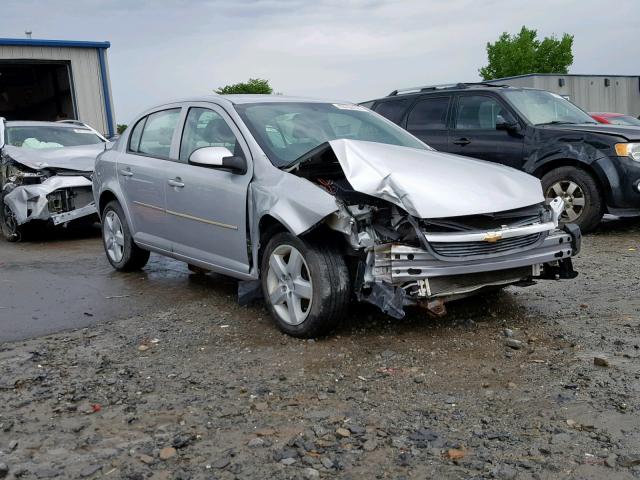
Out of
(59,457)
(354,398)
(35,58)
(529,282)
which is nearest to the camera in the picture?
(59,457)

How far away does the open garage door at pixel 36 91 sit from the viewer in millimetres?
20370

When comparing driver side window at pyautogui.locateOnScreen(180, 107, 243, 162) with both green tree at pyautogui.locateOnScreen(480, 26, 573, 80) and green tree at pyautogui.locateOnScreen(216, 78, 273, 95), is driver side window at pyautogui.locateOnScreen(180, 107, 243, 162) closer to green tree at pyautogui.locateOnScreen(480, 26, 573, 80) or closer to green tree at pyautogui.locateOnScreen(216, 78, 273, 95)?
green tree at pyautogui.locateOnScreen(216, 78, 273, 95)

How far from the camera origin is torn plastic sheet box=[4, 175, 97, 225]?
9.49 meters

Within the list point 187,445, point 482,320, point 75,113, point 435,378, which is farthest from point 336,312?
point 75,113

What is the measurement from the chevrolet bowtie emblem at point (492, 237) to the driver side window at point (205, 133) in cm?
194

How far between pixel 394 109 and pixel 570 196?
3.04 metres

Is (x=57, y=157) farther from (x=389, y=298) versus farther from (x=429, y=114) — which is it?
(x=389, y=298)

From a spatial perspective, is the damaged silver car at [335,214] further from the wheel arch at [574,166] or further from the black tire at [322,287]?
the wheel arch at [574,166]

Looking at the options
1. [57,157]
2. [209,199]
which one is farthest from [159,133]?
[57,157]

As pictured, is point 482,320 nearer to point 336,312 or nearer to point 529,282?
point 529,282

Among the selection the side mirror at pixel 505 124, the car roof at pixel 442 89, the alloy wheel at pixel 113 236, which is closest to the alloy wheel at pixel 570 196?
the side mirror at pixel 505 124

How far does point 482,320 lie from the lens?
197 inches

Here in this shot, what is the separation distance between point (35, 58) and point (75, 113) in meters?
1.65

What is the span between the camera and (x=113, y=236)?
7.16 m
